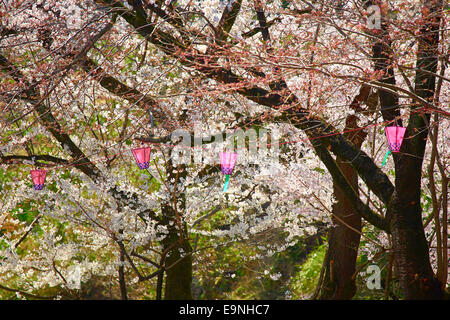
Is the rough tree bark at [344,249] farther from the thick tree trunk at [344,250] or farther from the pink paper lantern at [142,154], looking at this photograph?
the pink paper lantern at [142,154]

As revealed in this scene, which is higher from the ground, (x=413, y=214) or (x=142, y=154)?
(x=142, y=154)

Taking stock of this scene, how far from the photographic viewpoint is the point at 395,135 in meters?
3.73

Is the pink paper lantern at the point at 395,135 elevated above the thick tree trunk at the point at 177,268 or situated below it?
above

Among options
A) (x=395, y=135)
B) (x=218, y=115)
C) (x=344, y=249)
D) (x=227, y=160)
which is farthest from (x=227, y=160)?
(x=218, y=115)

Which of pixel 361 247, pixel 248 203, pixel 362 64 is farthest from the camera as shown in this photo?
pixel 361 247

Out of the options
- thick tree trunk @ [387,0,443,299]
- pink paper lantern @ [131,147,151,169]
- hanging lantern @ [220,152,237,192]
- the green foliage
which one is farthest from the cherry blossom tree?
the green foliage

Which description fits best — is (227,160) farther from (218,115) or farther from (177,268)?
(177,268)

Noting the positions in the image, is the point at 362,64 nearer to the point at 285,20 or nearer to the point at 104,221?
the point at 285,20

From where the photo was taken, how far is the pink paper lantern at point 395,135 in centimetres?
371

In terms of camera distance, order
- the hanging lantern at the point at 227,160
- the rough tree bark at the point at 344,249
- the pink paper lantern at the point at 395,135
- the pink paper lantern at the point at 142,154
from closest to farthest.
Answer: the pink paper lantern at the point at 395,135 → the hanging lantern at the point at 227,160 → the pink paper lantern at the point at 142,154 → the rough tree bark at the point at 344,249

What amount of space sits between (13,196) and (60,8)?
3506mm

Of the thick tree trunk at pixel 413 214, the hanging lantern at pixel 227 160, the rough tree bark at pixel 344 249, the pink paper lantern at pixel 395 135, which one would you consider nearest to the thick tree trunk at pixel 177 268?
the rough tree bark at pixel 344 249

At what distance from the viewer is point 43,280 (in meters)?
7.37
